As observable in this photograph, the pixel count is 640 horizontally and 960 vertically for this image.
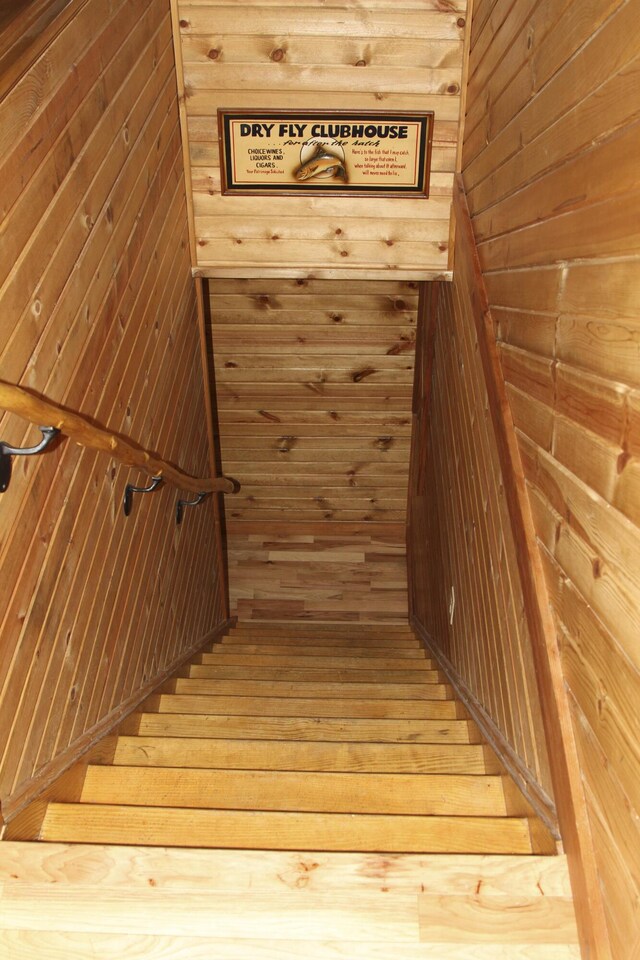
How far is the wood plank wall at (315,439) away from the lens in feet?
15.2

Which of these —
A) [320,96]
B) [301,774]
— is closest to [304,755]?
[301,774]

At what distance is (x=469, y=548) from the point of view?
10.1 feet

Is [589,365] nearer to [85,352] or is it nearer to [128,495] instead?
[85,352]

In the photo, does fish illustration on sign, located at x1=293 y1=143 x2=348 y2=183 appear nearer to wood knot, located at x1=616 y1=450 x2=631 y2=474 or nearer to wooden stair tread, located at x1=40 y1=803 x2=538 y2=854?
wood knot, located at x1=616 y1=450 x2=631 y2=474

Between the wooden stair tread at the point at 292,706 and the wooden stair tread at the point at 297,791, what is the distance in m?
0.59

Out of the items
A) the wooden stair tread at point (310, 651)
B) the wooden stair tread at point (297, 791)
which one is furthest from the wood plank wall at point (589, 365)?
the wooden stair tread at point (310, 651)

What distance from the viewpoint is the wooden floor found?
1343 millimetres

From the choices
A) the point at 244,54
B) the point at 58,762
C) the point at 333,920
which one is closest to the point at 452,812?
the point at 333,920

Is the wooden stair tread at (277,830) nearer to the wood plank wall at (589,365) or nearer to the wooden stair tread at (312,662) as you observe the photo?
the wood plank wall at (589,365)

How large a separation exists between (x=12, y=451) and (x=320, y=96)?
272cm

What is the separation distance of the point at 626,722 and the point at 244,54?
10.5 ft

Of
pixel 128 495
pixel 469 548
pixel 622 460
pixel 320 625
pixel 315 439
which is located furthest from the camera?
pixel 320 625

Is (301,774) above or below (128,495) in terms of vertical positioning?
below

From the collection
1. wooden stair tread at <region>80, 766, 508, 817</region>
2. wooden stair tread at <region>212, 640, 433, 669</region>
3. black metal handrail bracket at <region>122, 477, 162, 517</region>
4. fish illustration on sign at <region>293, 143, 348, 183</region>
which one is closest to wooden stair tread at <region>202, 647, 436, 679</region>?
wooden stair tread at <region>212, 640, 433, 669</region>
